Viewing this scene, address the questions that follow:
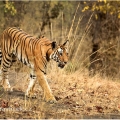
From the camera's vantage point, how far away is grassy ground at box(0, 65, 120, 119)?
621cm

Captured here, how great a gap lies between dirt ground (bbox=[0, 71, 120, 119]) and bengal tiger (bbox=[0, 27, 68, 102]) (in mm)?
238

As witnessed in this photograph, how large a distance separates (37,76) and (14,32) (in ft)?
4.73

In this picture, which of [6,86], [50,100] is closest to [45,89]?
[50,100]

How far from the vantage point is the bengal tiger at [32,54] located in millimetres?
7281

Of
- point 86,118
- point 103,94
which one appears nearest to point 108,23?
point 103,94

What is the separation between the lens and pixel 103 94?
8477mm

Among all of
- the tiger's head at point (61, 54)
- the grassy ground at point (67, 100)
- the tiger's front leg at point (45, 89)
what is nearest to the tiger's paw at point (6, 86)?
the grassy ground at point (67, 100)

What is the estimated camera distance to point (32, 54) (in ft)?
25.4

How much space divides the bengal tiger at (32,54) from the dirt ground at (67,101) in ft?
0.78

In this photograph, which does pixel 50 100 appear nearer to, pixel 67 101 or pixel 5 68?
pixel 67 101

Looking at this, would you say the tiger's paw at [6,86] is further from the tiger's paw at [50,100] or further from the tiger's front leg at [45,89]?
the tiger's paw at [50,100]

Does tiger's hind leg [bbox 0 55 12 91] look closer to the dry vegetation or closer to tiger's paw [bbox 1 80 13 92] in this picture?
tiger's paw [bbox 1 80 13 92]

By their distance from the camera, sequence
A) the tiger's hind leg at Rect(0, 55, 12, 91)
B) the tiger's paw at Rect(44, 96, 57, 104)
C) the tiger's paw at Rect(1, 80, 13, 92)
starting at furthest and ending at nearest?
1. the tiger's hind leg at Rect(0, 55, 12, 91)
2. the tiger's paw at Rect(1, 80, 13, 92)
3. the tiger's paw at Rect(44, 96, 57, 104)

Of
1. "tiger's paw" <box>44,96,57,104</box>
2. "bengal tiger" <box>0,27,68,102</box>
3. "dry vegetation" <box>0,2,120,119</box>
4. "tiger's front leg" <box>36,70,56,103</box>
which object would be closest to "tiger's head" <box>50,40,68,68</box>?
"bengal tiger" <box>0,27,68,102</box>
